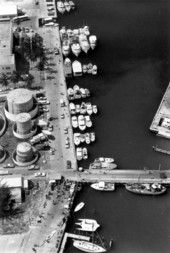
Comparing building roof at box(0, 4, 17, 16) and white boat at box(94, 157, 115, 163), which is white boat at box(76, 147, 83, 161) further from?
building roof at box(0, 4, 17, 16)

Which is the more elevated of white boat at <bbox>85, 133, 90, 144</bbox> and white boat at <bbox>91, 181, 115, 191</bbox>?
white boat at <bbox>85, 133, 90, 144</bbox>

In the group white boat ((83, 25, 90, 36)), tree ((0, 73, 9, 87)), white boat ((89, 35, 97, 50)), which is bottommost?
tree ((0, 73, 9, 87))

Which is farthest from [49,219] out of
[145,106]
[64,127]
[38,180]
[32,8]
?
[32,8]

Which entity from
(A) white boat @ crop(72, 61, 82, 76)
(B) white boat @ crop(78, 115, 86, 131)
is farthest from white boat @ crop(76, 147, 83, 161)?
(A) white boat @ crop(72, 61, 82, 76)

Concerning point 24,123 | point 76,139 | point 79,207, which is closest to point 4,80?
point 24,123

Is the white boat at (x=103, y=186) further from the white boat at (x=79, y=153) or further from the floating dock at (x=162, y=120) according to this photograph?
the floating dock at (x=162, y=120)

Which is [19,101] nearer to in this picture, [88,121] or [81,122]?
[81,122]
